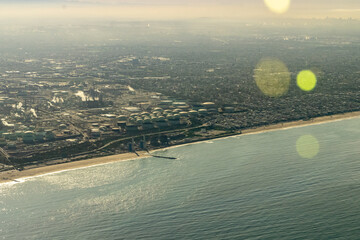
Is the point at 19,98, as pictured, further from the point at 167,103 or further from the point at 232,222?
the point at 232,222

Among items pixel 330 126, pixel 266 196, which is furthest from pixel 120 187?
pixel 330 126

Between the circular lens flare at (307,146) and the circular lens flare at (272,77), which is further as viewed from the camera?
the circular lens flare at (272,77)

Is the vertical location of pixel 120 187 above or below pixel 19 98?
below

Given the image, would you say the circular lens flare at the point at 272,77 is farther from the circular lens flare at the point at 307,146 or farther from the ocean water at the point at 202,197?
the ocean water at the point at 202,197

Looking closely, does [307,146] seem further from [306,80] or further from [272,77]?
[272,77]

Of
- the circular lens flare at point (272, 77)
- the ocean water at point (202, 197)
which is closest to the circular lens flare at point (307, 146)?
the ocean water at point (202, 197)

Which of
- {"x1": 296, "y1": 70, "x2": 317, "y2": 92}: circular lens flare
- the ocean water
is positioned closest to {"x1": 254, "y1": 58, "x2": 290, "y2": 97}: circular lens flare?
{"x1": 296, "y1": 70, "x2": 317, "y2": 92}: circular lens flare

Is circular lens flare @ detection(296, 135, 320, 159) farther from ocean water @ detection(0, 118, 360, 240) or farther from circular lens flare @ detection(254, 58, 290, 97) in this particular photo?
circular lens flare @ detection(254, 58, 290, 97)

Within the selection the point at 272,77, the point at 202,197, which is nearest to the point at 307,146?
the point at 202,197
